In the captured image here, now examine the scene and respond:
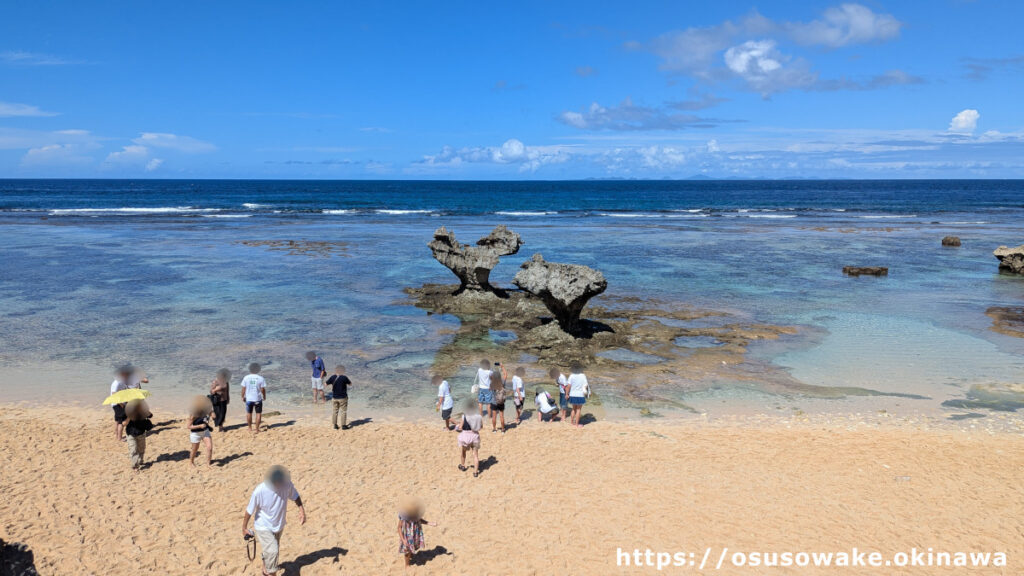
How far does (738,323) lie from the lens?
21.7 metres

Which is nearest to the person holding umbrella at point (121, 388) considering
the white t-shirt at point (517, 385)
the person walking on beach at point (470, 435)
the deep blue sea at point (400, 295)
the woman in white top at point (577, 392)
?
the deep blue sea at point (400, 295)

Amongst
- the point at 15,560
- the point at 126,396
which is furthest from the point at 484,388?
the point at 15,560

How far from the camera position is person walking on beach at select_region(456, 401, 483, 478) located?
10609 mm

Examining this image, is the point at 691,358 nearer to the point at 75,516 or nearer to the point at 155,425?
the point at 155,425

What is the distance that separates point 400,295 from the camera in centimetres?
2656

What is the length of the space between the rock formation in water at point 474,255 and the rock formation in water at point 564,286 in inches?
187

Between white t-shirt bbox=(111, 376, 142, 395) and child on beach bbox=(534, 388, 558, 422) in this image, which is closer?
white t-shirt bbox=(111, 376, 142, 395)

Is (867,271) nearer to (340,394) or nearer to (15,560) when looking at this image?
(340,394)

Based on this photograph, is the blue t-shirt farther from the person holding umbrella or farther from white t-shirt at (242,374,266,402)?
the person holding umbrella

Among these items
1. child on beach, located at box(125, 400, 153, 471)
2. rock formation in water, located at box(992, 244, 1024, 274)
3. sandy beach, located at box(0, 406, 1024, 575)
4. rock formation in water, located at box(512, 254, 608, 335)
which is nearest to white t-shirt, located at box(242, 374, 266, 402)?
sandy beach, located at box(0, 406, 1024, 575)

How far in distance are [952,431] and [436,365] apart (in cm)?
1138

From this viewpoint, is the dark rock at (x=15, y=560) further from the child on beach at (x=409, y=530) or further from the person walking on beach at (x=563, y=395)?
the person walking on beach at (x=563, y=395)

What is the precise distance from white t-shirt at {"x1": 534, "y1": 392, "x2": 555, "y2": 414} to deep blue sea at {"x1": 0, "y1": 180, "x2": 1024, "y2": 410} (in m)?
2.94

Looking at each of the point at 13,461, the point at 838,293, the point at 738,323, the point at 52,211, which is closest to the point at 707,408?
the point at 738,323
